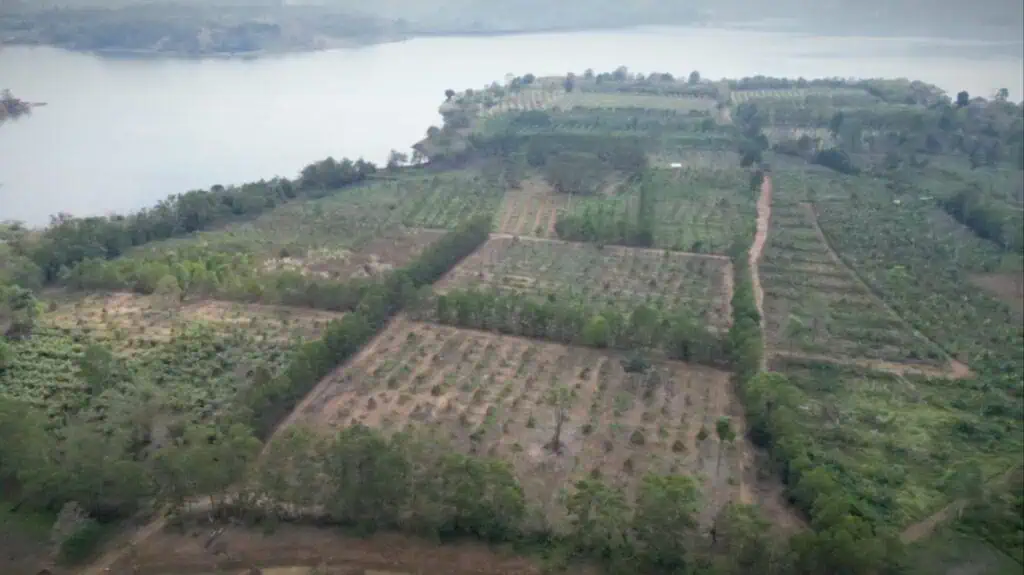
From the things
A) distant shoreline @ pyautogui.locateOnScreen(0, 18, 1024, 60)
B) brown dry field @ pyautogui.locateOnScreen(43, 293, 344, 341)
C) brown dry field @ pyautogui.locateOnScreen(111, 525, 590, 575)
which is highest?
distant shoreline @ pyautogui.locateOnScreen(0, 18, 1024, 60)

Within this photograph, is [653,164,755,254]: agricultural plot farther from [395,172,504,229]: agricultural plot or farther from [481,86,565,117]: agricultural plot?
[481,86,565,117]: agricultural plot

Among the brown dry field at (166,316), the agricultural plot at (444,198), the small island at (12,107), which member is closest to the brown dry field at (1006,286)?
the agricultural plot at (444,198)

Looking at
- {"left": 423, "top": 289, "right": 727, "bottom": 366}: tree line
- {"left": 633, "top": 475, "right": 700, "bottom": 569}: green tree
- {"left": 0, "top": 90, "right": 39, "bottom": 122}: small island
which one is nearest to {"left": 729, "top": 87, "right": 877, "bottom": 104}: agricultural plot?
{"left": 423, "top": 289, "right": 727, "bottom": 366}: tree line

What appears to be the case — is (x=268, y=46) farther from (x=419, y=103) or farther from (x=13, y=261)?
(x=13, y=261)

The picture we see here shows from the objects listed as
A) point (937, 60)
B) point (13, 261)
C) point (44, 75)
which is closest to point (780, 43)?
point (937, 60)

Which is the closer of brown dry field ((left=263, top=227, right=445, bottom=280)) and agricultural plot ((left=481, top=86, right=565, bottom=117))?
brown dry field ((left=263, top=227, right=445, bottom=280))

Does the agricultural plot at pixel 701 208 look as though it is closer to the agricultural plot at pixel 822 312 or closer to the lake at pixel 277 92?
the agricultural plot at pixel 822 312
